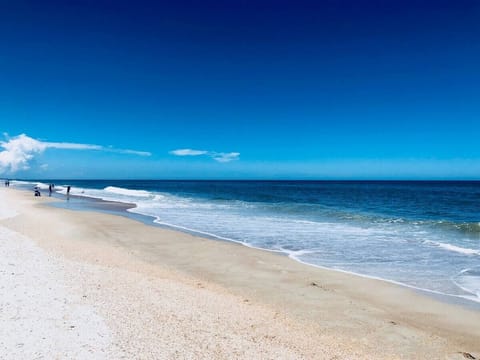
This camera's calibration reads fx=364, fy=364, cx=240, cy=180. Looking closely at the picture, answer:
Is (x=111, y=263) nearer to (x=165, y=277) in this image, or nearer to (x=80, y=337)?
(x=165, y=277)

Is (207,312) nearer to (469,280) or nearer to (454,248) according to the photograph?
(469,280)

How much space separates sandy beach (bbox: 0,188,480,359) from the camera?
A: 5180mm

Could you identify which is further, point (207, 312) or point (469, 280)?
point (469, 280)

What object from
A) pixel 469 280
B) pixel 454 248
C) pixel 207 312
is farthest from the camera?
pixel 454 248

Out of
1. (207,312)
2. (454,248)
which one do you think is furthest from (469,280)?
(207,312)

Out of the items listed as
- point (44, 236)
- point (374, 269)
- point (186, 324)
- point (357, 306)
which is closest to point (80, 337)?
point (186, 324)

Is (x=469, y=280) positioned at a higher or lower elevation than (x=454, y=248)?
lower

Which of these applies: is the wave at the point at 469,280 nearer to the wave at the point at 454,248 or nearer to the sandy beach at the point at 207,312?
the sandy beach at the point at 207,312

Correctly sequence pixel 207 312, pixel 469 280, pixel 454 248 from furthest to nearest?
1. pixel 454 248
2. pixel 469 280
3. pixel 207 312

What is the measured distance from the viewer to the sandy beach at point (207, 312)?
518 centimetres

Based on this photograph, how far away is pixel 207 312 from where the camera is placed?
21.6 feet

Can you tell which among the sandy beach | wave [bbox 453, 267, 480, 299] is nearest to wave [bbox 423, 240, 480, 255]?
wave [bbox 453, 267, 480, 299]

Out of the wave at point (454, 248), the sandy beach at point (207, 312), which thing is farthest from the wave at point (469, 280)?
the wave at point (454, 248)

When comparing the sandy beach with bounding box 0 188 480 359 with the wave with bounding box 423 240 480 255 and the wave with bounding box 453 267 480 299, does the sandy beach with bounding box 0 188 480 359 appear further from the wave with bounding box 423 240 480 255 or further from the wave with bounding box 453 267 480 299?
the wave with bounding box 423 240 480 255
